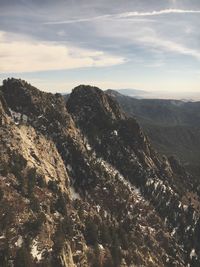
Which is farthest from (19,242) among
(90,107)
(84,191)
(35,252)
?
(90,107)

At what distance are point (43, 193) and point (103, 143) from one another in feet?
229

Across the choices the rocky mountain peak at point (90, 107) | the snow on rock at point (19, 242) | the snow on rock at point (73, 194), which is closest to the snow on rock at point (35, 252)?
the snow on rock at point (19, 242)

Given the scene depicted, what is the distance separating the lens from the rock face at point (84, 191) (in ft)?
275

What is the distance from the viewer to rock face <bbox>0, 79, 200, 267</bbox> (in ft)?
Result: 275

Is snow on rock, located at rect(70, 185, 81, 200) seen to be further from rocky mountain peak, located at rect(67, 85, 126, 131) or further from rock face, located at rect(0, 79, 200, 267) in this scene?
rocky mountain peak, located at rect(67, 85, 126, 131)

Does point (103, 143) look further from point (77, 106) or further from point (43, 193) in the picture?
point (43, 193)

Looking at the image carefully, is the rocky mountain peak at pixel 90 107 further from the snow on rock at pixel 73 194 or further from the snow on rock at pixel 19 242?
the snow on rock at pixel 19 242

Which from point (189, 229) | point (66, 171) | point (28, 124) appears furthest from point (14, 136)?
point (189, 229)

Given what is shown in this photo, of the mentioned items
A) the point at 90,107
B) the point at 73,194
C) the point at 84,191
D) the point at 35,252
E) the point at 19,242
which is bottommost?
the point at 73,194

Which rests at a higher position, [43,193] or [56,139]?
[56,139]

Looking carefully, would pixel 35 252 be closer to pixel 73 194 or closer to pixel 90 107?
pixel 73 194

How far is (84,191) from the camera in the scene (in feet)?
459

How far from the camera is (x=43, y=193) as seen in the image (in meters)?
102

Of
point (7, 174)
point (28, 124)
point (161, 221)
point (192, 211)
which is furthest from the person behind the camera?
point (192, 211)
